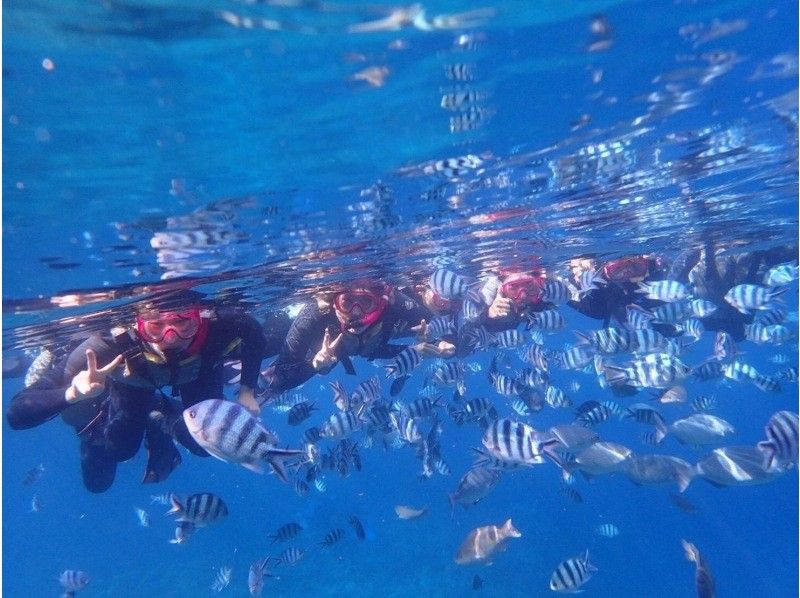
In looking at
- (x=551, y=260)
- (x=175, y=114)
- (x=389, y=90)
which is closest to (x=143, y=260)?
(x=175, y=114)

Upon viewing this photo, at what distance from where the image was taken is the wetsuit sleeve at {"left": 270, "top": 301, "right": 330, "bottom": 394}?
12.4 meters

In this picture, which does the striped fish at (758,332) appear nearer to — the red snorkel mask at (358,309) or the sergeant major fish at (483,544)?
the sergeant major fish at (483,544)

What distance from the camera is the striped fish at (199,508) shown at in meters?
9.08

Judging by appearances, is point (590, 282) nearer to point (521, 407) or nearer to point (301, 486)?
point (521, 407)

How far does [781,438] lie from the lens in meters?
7.79

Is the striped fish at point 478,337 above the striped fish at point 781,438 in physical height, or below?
above

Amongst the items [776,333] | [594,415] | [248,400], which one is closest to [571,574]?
[594,415]

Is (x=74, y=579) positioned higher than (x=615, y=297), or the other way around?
(x=615, y=297)

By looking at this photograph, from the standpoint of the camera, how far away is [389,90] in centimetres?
732

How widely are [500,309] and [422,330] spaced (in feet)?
12.0

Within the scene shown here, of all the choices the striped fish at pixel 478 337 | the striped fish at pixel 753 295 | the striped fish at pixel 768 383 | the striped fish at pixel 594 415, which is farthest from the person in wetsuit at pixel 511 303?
the striped fish at pixel 768 383

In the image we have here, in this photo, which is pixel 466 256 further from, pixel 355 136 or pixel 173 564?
pixel 173 564

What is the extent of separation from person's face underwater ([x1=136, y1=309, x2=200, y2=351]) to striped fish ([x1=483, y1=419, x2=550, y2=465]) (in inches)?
225

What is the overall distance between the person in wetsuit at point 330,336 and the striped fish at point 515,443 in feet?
15.4
